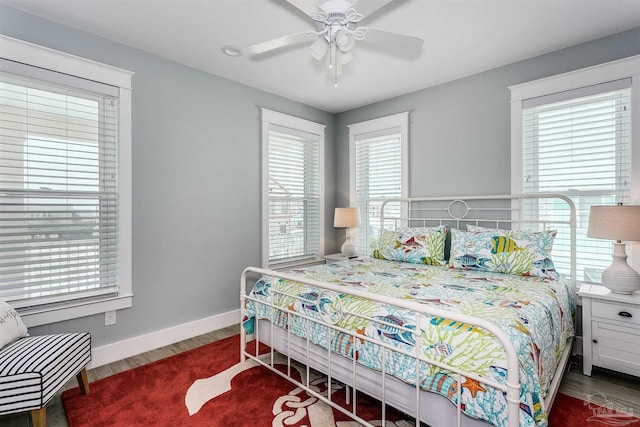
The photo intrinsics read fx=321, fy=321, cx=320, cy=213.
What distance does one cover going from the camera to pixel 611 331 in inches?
87.4

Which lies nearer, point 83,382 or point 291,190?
point 83,382

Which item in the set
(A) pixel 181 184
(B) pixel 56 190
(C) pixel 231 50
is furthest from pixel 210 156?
(B) pixel 56 190

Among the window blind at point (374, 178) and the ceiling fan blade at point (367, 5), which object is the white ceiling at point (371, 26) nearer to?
the ceiling fan blade at point (367, 5)

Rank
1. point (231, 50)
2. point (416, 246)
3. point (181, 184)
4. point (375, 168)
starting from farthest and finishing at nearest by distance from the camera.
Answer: point (375, 168) < point (416, 246) < point (181, 184) < point (231, 50)

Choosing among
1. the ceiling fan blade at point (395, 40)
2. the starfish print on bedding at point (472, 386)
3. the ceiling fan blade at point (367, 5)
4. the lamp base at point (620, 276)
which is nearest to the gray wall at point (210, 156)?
the lamp base at point (620, 276)

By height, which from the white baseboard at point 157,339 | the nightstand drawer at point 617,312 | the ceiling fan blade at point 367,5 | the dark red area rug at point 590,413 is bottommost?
the dark red area rug at point 590,413

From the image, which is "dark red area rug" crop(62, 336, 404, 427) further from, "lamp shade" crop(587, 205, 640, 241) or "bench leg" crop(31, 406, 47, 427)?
"lamp shade" crop(587, 205, 640, 241)

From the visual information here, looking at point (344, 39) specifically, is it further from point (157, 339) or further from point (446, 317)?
point (157, 339)

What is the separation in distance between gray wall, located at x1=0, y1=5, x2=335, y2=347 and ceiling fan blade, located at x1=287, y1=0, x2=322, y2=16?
175cm

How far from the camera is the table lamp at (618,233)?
212cm

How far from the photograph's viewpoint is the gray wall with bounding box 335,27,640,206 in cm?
271

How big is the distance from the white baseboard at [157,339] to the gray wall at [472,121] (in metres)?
2.55

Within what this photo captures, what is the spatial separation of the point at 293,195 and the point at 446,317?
2.97m

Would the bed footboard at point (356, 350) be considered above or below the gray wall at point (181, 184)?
below
